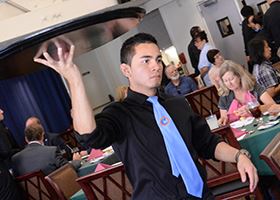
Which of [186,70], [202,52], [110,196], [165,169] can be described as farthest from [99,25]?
[186,70]

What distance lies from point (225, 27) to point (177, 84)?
2.67 m

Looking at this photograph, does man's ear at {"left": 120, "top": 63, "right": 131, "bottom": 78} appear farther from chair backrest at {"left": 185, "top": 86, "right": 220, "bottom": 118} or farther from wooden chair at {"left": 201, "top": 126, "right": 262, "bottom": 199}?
chair backrest at {"left": 185, "top": 86, "right": 220, "bottom": 118}

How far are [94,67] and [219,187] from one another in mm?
6088

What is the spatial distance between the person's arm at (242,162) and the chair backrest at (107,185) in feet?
3.52

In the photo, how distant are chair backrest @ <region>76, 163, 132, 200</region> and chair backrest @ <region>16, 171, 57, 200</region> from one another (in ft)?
3.93

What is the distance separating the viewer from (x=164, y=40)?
8.30m

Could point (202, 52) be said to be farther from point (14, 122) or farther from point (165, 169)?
point (165, 169)

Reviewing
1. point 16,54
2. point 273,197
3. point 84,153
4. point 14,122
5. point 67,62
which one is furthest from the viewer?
point 14,122

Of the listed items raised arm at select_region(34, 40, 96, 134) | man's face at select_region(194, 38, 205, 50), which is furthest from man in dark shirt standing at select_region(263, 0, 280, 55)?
raised arm at select_region(34, 40, 96, 134)

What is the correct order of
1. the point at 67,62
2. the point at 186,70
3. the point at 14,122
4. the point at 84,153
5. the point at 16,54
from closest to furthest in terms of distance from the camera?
1. the point at 16,54
2. the point at 67,62
3. the point at 84,153
4. the point at 14,122
5. the point at 186,70

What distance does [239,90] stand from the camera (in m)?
3.01

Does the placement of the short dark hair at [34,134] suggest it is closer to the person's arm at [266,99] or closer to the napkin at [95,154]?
the napkin at [95,154]

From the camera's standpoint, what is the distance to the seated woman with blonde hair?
9.59ft

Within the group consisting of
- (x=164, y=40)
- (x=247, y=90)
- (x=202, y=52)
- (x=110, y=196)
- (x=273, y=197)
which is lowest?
(x=273, y=197)
